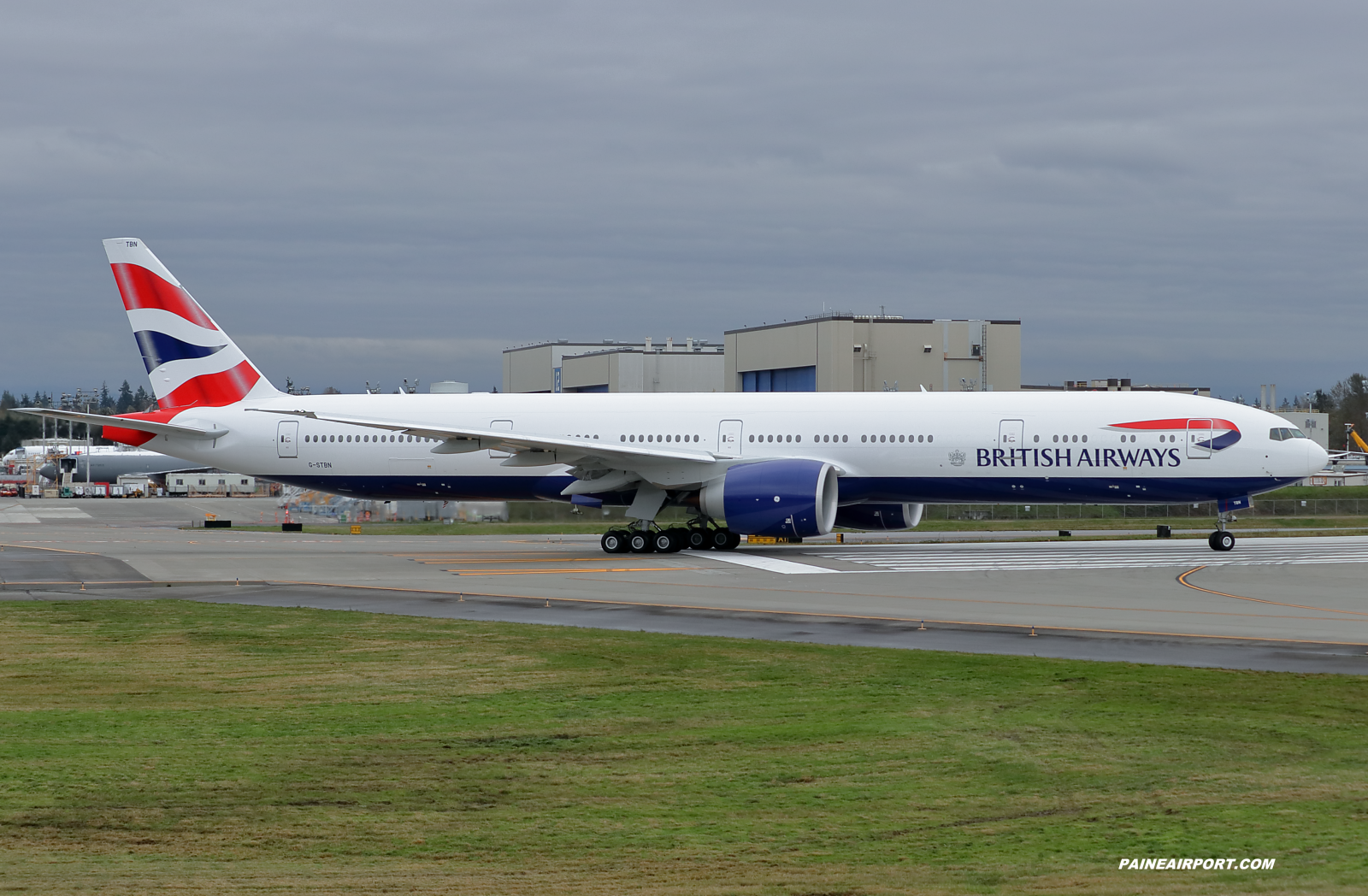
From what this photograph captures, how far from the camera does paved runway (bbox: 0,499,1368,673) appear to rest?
1752 centimetres

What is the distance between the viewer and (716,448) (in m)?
33.3

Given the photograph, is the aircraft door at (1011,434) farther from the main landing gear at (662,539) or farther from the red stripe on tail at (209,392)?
the red stripe on tail at (209,392)

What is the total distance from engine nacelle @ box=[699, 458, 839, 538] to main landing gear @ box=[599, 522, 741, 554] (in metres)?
2.26

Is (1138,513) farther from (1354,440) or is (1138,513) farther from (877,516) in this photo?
(1354,440)

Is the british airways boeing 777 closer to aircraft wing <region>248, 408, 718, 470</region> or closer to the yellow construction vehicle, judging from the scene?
aircraft wing <region>248, 408, 718, 470</region>

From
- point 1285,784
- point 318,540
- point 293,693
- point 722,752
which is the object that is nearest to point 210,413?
point 318,540

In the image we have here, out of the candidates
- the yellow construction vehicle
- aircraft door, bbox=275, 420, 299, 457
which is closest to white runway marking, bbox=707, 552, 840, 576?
aircraft door, bbox=275, 420, 299, 457

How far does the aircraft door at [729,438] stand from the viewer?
109 ft

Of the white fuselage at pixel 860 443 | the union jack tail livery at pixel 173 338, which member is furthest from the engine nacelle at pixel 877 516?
the union jack tail livery at pixel 173 338

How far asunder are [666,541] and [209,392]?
13978 mm

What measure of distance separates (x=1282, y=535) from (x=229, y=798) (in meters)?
39.3

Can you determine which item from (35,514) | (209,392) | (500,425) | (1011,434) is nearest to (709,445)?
(500,425)

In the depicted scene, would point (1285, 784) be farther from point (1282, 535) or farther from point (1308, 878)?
point (1282, 535)

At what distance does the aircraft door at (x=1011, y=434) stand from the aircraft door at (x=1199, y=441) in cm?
396
